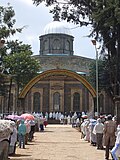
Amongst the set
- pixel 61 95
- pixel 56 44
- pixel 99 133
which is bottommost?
pixel 99 133

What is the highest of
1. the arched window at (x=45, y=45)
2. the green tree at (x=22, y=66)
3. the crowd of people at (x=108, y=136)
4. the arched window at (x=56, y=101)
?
the arched window at (x=45, y=45)

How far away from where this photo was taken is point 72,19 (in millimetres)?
25859

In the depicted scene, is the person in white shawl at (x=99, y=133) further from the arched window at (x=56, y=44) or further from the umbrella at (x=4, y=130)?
the arched window at (x=56, y=44)

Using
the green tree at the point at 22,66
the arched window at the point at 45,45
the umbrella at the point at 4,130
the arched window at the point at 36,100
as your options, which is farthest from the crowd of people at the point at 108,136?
the arched window at the point at 45,45

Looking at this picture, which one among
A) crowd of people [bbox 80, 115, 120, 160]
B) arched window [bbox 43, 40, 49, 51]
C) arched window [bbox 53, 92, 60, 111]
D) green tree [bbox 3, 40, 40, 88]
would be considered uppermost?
arched window [bbox 43, 40, 49, 51]

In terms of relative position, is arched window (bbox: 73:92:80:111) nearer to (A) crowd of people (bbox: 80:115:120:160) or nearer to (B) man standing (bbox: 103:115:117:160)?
(A) crowd of people (bbox: 80:115:120:160)

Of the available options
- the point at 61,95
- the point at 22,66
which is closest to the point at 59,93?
the point at 61,95

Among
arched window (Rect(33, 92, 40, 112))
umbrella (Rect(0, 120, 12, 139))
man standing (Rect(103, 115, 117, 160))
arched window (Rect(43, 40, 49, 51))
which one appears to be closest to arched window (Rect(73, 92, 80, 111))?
arched window (Rect(33, 92, 40, 112))

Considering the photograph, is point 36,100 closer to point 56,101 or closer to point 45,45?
point 56,101

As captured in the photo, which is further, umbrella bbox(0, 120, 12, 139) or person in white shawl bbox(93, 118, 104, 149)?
person in white shawl bbox(93, 118, 104, 149)

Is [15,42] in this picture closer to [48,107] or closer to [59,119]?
[59,119]

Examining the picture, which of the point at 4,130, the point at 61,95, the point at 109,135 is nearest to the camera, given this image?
the point at 4,130

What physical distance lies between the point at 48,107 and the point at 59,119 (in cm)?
723

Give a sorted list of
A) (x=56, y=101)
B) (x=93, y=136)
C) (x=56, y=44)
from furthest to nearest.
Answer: (x=56, y=44) → (x=56, y=101) → (x=93, y=136)
